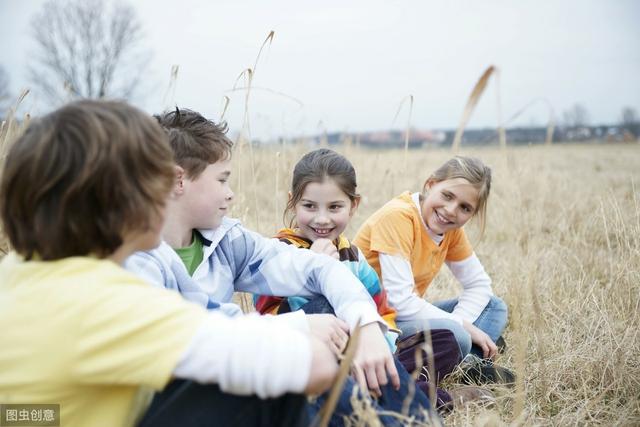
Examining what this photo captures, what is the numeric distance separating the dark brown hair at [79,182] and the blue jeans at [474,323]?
1130mm

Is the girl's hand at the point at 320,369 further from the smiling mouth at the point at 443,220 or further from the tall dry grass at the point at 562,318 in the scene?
the smiling mouth at the point at 443,220

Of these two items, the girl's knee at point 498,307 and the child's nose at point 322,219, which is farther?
the girl's knee at point 498,307

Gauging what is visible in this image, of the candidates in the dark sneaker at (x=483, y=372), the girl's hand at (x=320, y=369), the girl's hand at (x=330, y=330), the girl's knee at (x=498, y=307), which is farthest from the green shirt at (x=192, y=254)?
the girl's knee at (x=498, y=307)

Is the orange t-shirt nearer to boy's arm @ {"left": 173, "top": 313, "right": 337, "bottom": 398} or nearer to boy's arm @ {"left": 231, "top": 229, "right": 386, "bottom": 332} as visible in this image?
boy's arm @ {"left": 231, "top": 229, "right": 386, "bottom": 332}

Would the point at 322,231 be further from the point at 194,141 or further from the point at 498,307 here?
the point at 498,307

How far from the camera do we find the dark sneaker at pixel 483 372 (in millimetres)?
1699

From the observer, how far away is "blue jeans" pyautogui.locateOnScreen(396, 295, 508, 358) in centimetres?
180

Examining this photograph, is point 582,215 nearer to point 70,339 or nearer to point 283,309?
point 283,309

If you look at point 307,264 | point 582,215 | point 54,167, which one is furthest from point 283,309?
point 582,215

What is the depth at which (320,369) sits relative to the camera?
2.65 feet

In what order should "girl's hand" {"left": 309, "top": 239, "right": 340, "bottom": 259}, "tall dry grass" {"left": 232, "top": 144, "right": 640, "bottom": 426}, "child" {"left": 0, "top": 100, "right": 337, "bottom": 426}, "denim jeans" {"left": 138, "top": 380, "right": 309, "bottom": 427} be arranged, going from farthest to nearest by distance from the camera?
1. "girl's hand" {"left": 309, "top": 239, "right": 340, "bottom": 259}
2. "tall dry grass" {"left": 232, "top": 144, "right": 640, "bottom": 426}
3. "denim jeans" {"left": 138, "top": 380, "right": 309, "bottom": 427}
4. "child" {"left": 0, "top": 100, "right": 337, "bottom": 426}

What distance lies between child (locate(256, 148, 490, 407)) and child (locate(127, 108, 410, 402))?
0.58 feet

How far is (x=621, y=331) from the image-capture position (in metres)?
1.80

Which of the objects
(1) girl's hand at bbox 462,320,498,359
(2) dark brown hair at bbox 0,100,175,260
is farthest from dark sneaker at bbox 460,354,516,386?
(2) dark brown hair at bbox 0,100,175,260
